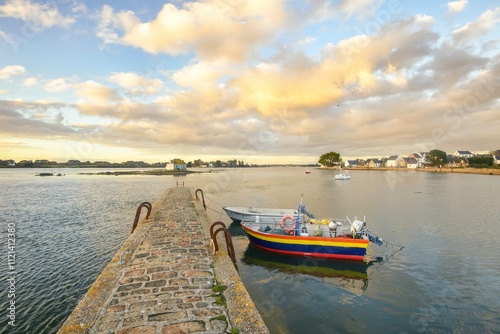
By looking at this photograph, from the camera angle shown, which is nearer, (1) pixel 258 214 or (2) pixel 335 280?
(2) pixel 335 280

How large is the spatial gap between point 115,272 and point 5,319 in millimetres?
4894

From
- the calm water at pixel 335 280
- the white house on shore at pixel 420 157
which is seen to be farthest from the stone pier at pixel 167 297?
the white house on shore at pixel 420 157

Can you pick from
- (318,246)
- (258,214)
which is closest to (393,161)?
(258,214)

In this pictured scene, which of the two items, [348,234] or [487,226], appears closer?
[348,234]

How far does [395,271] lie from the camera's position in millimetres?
12578

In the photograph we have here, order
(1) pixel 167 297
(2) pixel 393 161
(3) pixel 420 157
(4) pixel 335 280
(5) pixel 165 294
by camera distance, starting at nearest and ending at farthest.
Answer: (1) pixel 167 297 < (5) pixel 165 294 < (4) pixel 335 280 < (3) pixel 420 157 < (2) pixel 393 161

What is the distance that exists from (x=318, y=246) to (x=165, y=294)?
10400 millimetres

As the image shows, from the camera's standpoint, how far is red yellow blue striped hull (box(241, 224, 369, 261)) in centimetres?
1331

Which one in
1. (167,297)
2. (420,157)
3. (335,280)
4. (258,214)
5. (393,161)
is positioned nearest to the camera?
(167,297)

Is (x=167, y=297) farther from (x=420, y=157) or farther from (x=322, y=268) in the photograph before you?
(x=420, y=157)

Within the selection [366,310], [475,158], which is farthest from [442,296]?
[475,158]

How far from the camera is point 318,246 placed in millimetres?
13695

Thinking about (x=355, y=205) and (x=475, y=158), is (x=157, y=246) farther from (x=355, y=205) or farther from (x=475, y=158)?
(x=475, y=158)

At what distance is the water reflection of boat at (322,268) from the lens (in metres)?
11.4
